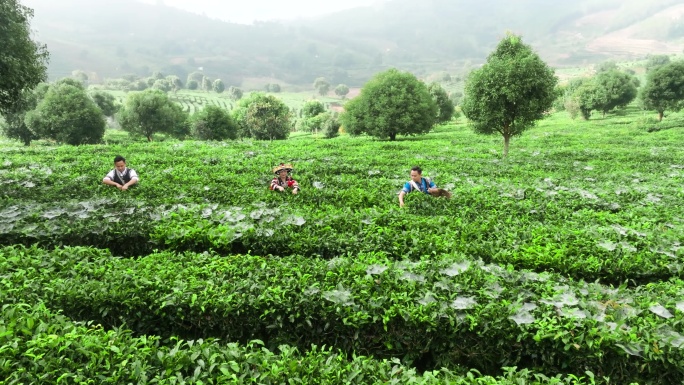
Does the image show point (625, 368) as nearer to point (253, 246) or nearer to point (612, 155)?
point (253, 246)

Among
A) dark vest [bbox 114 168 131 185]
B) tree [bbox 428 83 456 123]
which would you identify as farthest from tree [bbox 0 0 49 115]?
tree [bbox 428 83 456 123]

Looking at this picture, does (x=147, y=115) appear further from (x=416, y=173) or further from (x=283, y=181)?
(x=416, y=173)

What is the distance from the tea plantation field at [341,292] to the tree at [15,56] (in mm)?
5623

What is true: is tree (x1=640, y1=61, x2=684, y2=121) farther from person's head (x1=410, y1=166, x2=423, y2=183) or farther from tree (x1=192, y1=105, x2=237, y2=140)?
tree (x1=192, y1=105, x2=237, y2=140)

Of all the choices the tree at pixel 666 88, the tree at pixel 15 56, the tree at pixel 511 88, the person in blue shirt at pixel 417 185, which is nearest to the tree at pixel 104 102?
the tree at pixel 15 56

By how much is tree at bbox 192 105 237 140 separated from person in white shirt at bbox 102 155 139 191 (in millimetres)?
48054

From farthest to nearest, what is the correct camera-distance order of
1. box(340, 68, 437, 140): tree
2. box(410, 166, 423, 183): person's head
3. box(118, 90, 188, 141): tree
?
box(118, 90, 188, 141): tree < box(340, 68, 437, 140): tree < box(410, 166, 423, 183): person's head

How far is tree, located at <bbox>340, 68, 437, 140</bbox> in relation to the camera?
4241 cm

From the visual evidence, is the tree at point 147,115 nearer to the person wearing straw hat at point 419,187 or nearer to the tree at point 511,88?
the tree at point 511,88

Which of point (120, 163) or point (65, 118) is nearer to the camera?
point (120, 163)

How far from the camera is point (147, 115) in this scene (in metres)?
59.8

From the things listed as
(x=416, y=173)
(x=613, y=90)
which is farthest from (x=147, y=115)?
(x=613, y=90)

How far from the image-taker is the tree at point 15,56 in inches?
516

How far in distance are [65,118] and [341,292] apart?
56.7 meters
